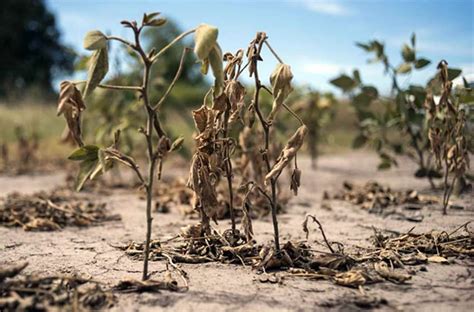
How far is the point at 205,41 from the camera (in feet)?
5.43

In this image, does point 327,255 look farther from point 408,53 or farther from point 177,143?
point 408,53

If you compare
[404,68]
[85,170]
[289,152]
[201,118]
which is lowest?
[85,170]

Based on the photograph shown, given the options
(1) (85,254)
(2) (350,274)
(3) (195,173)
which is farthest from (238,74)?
(1) (85,254)

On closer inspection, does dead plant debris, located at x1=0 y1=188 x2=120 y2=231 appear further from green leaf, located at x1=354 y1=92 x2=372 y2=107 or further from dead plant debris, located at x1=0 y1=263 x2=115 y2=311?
green leaf, located at x1=354 y1=92 x2=372 y2=107

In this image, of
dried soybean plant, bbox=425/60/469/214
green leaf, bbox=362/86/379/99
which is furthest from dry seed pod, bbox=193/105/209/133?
green leaf, bbox=362/86/379/99

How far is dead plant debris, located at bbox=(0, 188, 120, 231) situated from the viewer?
3014 mm

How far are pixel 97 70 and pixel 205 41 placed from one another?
378mm

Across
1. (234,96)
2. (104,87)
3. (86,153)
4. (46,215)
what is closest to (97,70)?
(104,87)

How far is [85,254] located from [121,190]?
95.4 inches

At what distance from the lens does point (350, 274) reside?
6.12 ft

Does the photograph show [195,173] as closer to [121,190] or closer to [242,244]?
[242,244]

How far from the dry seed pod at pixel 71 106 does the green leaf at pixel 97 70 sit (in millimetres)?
81

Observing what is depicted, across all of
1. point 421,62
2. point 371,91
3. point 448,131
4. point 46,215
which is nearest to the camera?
point 448,131

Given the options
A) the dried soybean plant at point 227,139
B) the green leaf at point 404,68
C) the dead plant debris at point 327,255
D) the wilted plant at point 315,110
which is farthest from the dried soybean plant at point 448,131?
the wilted plant at point 315,110
